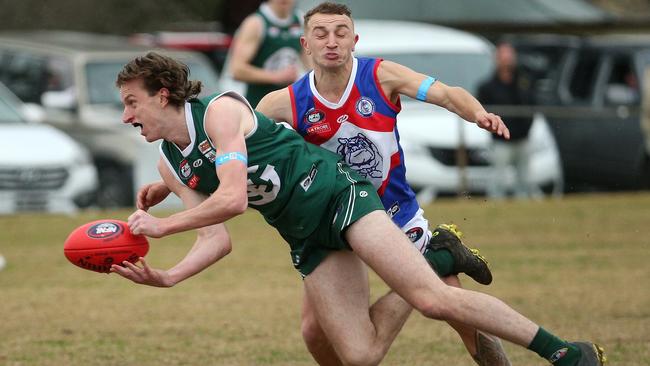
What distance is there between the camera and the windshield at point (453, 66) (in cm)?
1645

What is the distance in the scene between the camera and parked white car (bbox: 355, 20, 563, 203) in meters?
16.0

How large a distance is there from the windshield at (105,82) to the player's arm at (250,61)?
5.26 m

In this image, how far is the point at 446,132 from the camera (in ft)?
53.1

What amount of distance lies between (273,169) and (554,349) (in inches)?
55.3

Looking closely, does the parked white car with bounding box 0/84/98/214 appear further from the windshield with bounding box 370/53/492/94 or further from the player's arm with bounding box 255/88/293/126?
the player's arm with bounding box 255/88/293/126

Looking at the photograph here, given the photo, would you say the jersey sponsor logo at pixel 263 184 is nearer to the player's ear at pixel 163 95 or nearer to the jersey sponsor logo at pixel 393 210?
the player's ear at pixel 163 95

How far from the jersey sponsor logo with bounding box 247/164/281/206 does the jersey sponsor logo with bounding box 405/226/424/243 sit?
83cm

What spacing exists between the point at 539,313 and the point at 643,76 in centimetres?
892

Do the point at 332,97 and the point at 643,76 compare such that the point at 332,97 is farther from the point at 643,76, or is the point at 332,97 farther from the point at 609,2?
the point at 609,2

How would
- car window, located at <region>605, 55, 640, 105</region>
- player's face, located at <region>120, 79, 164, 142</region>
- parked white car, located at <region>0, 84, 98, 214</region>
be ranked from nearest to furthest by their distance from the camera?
1. player's face, located at <region>120, 79, 164, 142</region>
2. parked white car, located at <region>0, 84, 98, 214</region>
3. car window, located at <region>605, 55, 640, 105</region>

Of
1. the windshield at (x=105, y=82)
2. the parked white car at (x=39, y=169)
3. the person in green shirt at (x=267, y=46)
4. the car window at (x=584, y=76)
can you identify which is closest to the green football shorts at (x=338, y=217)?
the person in green shirt at (x=267, y=46)

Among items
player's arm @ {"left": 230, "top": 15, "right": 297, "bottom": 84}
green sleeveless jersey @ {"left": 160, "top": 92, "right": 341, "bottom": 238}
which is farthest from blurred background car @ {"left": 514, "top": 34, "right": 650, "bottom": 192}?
green sleeveless jersey @ {"left": 160, "top": 92, "right": 341, "bottom": 238}

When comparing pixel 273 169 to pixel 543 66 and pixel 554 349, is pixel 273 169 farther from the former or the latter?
pixel 543 66

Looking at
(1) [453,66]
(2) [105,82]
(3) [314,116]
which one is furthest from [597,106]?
(3) [314,116]
